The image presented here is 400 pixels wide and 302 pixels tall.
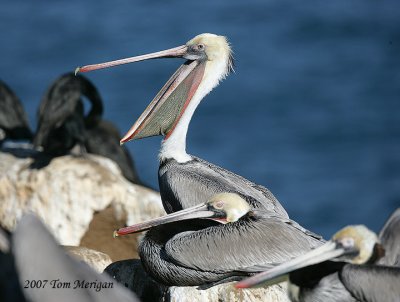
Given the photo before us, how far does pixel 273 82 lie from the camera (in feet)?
72.6

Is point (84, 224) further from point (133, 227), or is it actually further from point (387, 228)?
point (387, 228)

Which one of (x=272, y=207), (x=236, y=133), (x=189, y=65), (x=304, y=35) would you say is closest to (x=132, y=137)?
(x=189, y=65)

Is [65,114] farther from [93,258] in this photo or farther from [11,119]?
[93,258]

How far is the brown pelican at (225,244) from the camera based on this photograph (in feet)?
23.1

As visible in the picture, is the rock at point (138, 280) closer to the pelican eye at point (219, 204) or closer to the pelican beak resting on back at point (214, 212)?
the pelican beak resting on back at point (214, 212)

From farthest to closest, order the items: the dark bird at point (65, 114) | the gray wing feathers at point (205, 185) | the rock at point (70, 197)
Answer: the dark bird at point (65, 114)
the rock at point (70, 197)
the gray wing feathers at point (205, 185)

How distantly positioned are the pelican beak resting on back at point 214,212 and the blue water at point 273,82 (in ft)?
36.5

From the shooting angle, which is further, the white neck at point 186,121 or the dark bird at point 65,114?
the dark bird at point 65,114

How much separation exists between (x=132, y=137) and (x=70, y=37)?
1571 centimetres

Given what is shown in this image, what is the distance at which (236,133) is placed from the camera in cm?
2064

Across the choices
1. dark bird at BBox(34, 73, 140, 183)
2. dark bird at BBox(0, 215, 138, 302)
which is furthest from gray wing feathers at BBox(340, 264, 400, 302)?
dark bird at BBox(34, 73, 140, 183)

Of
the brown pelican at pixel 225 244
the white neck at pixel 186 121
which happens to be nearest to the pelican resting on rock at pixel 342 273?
the brown pelican at pixel 225 244

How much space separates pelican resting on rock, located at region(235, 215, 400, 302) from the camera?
19.3ft

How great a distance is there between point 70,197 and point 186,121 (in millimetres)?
1593
